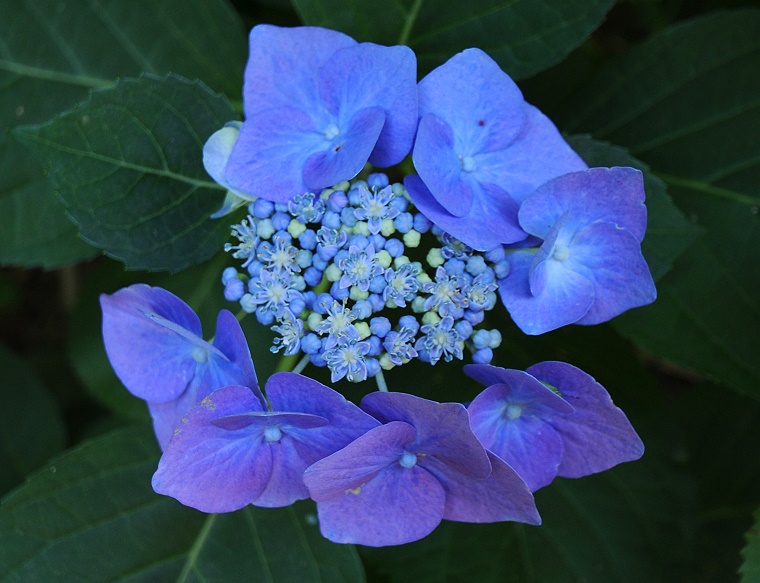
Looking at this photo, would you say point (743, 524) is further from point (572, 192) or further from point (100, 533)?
point (100, 533)

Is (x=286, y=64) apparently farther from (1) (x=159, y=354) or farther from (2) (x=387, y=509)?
(2) (x=387, y=509)

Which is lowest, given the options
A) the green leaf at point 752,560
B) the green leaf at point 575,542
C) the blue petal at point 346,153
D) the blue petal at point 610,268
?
the green leaf at point 575,542

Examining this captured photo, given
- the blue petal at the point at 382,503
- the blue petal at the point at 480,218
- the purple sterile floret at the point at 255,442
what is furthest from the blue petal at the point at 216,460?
the blue petal at the point at 480,218

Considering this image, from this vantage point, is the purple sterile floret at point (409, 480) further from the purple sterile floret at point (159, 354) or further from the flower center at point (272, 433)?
the purple sterile floret at point (159, 354)

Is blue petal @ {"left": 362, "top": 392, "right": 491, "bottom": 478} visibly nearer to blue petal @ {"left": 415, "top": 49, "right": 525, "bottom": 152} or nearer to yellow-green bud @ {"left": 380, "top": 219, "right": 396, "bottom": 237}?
yellow-green bud @ {"left": 380, "top": 219, "right": 396, "bottom": 237}

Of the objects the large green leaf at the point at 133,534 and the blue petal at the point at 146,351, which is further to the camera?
the large green leaf at the point at 133,534

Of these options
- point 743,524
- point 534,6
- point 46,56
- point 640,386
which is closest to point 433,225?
→ point 534,6

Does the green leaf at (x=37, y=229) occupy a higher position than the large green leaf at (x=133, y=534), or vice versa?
the green leaf at (x=37, y=229)

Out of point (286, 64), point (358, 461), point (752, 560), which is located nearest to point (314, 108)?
point (286, 64)
